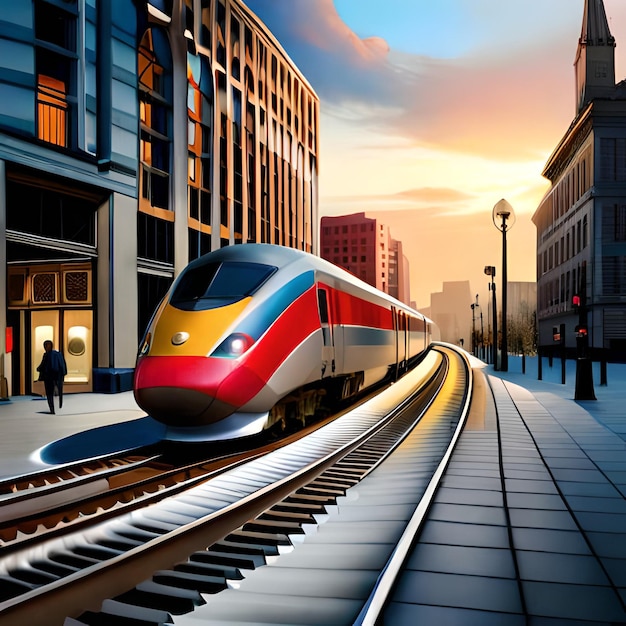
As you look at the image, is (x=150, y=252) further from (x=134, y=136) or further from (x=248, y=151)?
(x=248, y=151)

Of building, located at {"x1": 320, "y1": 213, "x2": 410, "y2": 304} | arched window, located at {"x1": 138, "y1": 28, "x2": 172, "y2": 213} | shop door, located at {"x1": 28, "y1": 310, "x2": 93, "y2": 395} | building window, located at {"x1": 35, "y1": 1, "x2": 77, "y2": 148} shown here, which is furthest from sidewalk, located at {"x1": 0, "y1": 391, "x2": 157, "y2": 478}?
building, located at {"x1": 320, "y1": 213, "x2": 410, "y2": 304}

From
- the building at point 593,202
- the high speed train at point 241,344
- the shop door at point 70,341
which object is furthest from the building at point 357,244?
the high speed train at point 241,344

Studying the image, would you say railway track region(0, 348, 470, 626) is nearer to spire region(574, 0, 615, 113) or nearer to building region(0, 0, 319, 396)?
building region(0, 0, 319, 396)

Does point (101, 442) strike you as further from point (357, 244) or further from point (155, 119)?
point (357, 244)

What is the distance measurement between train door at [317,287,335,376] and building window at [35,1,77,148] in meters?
10.8

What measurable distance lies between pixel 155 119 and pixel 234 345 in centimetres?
1705

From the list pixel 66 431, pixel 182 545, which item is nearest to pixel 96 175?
pixel 66 431

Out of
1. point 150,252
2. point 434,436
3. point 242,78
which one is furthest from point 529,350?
point 434,436

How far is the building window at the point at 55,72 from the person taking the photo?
56.6ft

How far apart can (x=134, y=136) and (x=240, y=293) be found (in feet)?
44.1

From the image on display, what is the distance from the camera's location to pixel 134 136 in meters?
20.2

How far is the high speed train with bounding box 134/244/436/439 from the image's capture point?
26.6 ft

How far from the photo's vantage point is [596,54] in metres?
57.8

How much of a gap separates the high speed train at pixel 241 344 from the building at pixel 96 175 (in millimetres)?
8923
